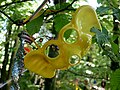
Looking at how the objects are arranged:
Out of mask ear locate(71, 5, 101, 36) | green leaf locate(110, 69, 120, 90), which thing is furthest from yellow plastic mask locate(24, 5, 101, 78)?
green leaf locate(110, 69, 120, 90)

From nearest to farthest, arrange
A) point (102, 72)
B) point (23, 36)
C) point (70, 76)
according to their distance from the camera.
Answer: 1. point (23, 36)
2. point (102, 72)
3. point (70, 76)

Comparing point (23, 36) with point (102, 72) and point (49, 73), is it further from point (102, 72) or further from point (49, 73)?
point (102, 72)

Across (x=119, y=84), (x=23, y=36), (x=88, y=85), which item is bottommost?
(x=88, y=85)

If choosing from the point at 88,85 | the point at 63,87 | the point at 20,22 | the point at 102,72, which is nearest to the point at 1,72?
the point at 63,87

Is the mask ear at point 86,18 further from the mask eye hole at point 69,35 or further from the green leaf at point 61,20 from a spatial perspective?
the green leaf at point 61,20

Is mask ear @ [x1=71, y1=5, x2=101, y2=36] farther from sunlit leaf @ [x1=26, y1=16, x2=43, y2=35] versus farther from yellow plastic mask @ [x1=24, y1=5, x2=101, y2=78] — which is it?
sunlit leaf @ [x1=26, y1=16, x2=43, y2=35]

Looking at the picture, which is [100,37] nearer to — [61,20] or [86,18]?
[86,18]

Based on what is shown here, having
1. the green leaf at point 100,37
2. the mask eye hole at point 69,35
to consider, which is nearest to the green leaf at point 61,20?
the mask eye hole at point 69,35

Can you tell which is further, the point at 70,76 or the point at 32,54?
the point at 70,76
